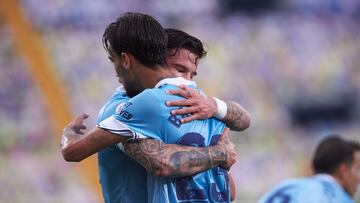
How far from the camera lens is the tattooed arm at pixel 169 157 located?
3.24 metres

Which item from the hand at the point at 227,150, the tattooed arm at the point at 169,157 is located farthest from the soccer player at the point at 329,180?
the tattooed arm at the point at 169,157

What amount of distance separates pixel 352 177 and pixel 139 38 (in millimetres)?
3245

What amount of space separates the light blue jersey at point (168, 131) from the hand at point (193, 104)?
21 mm

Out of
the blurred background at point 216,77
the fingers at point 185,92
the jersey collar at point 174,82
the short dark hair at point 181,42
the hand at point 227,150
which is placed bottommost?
the blurred background at point 216,77

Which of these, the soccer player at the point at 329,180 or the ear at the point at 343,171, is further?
the ear at the point at 343,171

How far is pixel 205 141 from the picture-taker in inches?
134

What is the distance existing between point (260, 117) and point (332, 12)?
5.69 feet

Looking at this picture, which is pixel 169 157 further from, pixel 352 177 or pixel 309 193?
pixel 352 177

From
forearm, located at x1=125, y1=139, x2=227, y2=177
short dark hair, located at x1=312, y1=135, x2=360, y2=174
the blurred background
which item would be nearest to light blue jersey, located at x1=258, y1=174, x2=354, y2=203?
short dark hair, located at x1=312, y1=135, x2=360, y2=174

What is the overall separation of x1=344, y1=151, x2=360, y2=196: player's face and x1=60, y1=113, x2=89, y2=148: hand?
304 centimetres

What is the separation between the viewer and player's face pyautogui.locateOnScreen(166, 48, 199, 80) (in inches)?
135

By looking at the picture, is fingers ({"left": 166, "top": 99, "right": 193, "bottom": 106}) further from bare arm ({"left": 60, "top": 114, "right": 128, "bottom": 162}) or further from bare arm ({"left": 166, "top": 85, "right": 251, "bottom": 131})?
bare arm ({"left": 60, "top": 114, "right": 128, "bottom": 162})

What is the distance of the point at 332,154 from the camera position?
6.13m

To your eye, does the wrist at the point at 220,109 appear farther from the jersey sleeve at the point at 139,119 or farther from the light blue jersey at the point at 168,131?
the jersey sleeve at the point at 139,119
